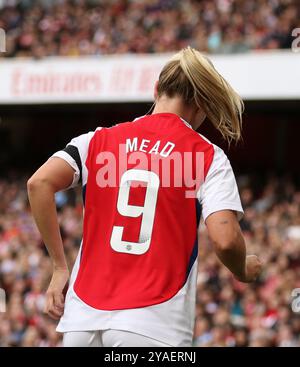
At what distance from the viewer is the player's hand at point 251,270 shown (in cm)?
280

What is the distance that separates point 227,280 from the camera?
1193 centimetres

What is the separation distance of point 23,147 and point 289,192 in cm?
963

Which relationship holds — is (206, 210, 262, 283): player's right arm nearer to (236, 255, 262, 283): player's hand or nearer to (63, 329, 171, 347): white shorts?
(236, 255, 262, 283): player's hand

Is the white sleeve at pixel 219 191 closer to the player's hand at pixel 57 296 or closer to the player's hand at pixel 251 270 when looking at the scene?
the player's hand at pixel 251 270

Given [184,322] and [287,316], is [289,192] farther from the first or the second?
[184,322]

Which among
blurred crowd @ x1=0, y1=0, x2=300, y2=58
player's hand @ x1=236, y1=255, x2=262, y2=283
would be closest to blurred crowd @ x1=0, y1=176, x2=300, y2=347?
blurred crowd @ x1=0, y1=0, x2=300, y2=58

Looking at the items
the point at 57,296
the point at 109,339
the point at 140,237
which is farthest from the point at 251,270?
the point at 57,296

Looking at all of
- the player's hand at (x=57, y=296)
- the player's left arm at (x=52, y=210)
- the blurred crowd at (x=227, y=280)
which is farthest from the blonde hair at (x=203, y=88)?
the blurred crowd at (x=227, y=280)

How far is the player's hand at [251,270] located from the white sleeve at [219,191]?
15cm

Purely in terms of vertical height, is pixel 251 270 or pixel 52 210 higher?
pixel 52 210

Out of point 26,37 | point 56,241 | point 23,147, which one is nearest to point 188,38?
point 26,37

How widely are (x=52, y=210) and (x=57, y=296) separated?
261 millimetres

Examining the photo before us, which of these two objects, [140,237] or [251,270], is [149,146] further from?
[251,270]

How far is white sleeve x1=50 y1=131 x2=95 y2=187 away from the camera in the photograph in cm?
279
